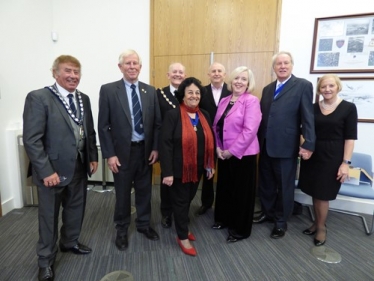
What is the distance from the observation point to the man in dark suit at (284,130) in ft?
6.68

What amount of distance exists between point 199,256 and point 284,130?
1.27 meters

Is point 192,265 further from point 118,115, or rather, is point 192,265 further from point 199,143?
point 118,115

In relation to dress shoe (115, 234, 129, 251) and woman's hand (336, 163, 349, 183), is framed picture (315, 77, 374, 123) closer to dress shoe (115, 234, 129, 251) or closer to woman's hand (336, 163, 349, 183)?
woman's hand (336, 163, 349, 183)

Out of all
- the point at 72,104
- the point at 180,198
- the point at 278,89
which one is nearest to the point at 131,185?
the point at 180,198

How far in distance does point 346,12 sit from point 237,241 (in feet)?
8.89

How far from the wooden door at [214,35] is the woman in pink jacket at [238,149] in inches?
49.2

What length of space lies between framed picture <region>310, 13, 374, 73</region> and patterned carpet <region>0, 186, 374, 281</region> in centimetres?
175

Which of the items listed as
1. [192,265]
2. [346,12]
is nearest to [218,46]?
[346,12]

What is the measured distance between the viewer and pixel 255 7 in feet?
9.91

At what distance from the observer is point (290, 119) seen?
209cm

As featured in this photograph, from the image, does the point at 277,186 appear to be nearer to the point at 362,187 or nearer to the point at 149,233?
the point at 362,187

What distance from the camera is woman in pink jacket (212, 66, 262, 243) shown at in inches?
77.6

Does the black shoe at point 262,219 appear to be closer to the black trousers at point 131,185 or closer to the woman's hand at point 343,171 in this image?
the woman's hand at point 343,171

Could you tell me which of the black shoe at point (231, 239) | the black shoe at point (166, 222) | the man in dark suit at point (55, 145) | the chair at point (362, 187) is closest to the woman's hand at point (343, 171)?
the chair at point (362, 187)
